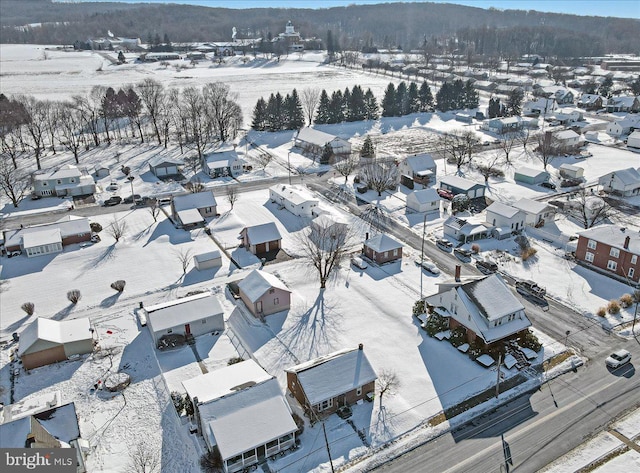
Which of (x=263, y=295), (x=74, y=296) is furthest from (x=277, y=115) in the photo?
(x=263, y=295)

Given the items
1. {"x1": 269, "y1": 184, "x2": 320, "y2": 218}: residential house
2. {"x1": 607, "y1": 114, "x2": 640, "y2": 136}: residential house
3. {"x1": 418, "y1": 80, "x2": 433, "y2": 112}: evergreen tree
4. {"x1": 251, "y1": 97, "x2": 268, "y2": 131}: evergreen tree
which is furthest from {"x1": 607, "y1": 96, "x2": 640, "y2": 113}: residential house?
{"x1": 269, "y1": 184, "x2": 320, "y2": 218}: residential house

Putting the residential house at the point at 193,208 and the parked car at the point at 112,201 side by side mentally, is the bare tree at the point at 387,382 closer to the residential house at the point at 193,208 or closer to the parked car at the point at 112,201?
the residential house at the point at 193,208

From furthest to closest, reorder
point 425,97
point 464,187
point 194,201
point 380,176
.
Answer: point 425,97, point 380,176, point 464,187, point 194,201

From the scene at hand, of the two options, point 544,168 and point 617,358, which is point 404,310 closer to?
point 617,358

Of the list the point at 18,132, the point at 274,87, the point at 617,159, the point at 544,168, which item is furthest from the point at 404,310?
the point at 274,87

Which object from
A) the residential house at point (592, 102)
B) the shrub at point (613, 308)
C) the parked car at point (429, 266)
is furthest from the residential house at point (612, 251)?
the residential house at point (592, 102)

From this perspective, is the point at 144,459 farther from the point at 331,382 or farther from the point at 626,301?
the point at 626,301

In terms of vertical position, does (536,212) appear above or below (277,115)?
below

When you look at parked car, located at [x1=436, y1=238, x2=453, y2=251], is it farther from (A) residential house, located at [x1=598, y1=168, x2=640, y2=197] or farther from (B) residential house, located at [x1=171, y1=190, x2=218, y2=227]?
(A) residential house, located at [x1=598, y1=168, x2=640, y2=197]
